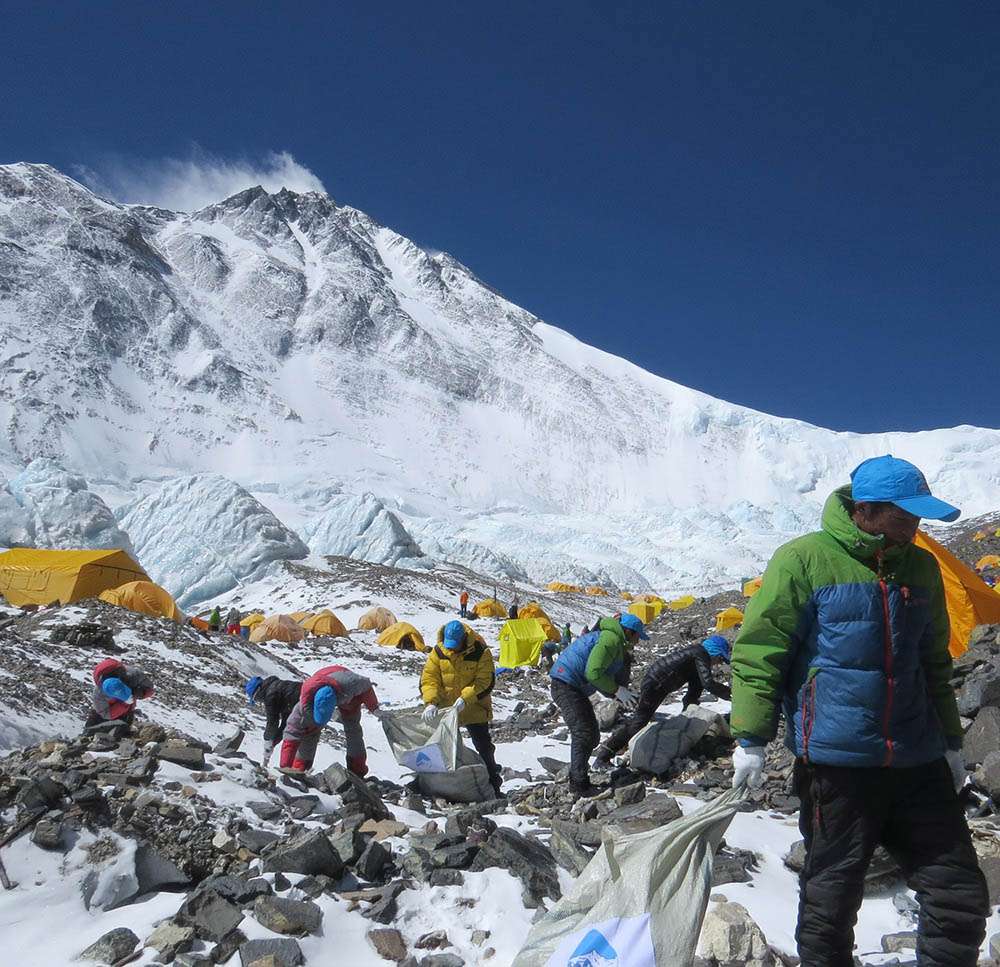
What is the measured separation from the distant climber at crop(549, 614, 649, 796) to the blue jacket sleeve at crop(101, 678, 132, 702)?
4.24 metres

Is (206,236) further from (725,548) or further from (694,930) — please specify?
(694,930)

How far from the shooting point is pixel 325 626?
22.9 m

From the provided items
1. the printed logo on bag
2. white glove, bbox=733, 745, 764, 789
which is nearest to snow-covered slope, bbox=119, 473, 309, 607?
the printed logo on bag

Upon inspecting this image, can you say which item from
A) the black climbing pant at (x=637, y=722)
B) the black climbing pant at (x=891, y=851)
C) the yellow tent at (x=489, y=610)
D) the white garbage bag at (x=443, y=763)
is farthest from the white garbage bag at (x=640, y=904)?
the yellow tent at (x=489, y=610)

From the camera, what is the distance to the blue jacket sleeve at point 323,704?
6.71 m

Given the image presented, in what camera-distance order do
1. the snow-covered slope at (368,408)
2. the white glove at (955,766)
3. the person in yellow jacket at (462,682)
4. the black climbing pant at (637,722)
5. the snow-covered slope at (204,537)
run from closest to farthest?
the white glove at (955,766) < the person in yellow jacket at (462,682) < the black climbing pant at (637,722) < the snow-covered slope at (204,537) < the snow-covered slope at (368,408)

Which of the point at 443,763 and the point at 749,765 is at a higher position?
the point at 749,765

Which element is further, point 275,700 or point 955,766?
point 275,700

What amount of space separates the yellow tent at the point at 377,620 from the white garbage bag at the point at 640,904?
21291 mm

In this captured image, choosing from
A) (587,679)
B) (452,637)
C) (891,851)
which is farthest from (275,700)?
(891,851)

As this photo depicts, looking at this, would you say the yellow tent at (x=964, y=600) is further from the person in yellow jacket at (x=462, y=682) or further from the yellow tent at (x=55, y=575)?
the yellow tent at (x=55, y=575)

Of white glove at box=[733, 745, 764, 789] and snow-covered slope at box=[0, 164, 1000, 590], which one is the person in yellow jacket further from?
snow-covered slope at box=[0, 164, 1000, 590]

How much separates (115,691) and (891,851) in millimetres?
6803

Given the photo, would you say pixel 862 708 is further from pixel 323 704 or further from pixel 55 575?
pixel 55 575
